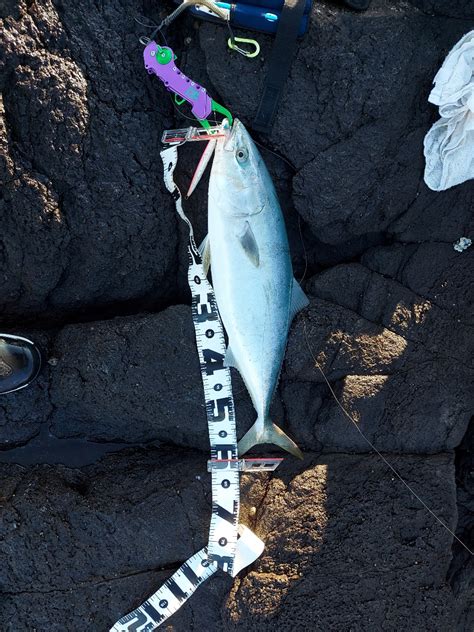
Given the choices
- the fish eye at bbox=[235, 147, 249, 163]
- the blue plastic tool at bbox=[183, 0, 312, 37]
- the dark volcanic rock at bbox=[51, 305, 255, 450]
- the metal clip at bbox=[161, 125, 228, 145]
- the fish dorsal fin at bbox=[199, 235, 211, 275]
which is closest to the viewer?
the fish eye at bbox=[235, 147, 249, 163]

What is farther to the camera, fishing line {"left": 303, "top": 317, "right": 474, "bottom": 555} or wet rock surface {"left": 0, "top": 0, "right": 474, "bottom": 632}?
fishing line {"left": 303, "top": 317, "right": 474, "bottom": 555}

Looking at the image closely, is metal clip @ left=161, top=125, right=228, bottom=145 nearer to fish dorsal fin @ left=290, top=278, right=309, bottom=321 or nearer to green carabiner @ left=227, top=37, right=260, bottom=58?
green carabiner @ left=227, top=37, right=260, bottom=58

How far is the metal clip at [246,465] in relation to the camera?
144 inches

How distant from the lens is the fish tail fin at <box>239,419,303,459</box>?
11.6ft

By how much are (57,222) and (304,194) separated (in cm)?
162

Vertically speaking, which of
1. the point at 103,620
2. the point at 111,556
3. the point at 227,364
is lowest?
the point at 103,620

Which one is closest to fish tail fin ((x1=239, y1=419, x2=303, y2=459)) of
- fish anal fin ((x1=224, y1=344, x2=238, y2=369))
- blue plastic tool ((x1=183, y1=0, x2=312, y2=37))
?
fish anal fin ((x1=224, y1=344, x2=238, y2=369))

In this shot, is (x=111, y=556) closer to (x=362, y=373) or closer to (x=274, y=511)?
(x=274, y=511)

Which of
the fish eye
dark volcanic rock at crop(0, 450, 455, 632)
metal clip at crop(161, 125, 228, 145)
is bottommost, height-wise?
dark volcanic rock at crop(0, 450, 455, 632)

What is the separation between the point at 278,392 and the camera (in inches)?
149

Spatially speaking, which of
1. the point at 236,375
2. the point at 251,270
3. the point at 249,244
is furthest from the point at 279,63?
the point at 236,375

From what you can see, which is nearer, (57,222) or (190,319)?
(57,222)

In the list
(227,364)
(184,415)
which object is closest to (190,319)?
(227,364)

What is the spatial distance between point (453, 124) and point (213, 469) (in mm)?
2773
